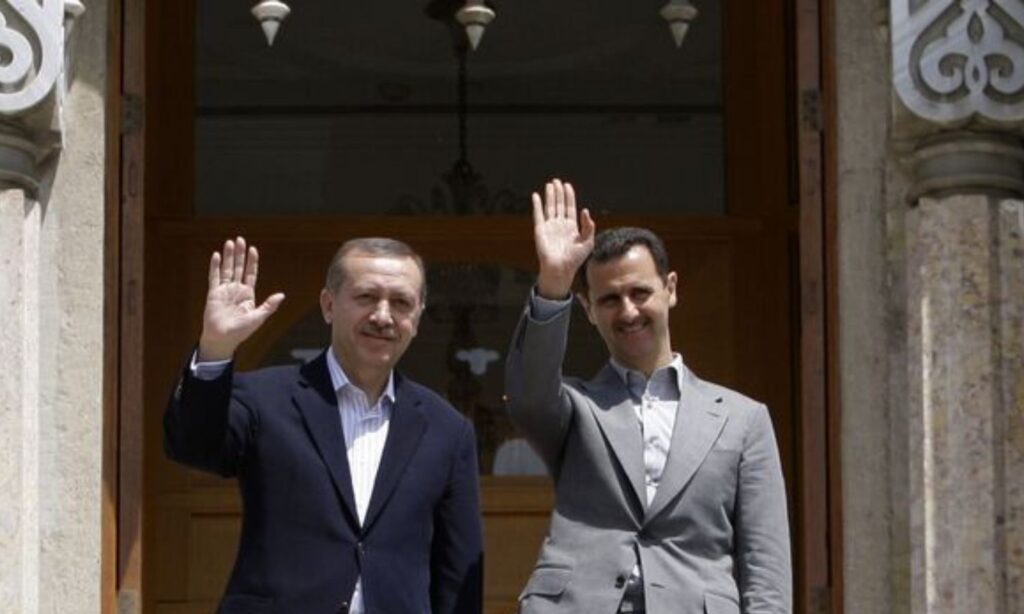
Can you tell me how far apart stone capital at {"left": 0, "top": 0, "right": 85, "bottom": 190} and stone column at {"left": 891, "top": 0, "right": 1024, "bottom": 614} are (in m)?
2.50

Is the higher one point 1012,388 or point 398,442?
point 1012,388

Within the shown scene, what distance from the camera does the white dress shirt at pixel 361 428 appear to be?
6691 millimetres

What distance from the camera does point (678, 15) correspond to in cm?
977

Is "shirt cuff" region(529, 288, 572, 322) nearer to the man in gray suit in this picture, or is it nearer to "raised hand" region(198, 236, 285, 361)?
the man in gray suit

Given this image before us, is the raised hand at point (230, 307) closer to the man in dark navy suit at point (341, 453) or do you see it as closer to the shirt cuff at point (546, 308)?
the man in dark navy suit at point (341, 453)

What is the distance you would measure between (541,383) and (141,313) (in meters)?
2.41

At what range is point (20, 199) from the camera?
8312 mm

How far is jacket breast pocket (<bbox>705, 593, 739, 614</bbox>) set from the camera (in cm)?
666

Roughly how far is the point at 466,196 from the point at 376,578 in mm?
3974

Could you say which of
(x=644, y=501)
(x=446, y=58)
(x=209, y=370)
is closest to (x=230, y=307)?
(x=209, y=370)

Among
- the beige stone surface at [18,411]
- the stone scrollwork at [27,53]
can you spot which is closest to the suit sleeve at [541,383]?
the beige stone surface at [18,411]

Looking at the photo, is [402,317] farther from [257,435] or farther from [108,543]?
[108,543]

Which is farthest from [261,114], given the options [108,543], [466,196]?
[108,543]

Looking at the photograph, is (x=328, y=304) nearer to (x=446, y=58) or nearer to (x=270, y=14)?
(x=270, y=14)
